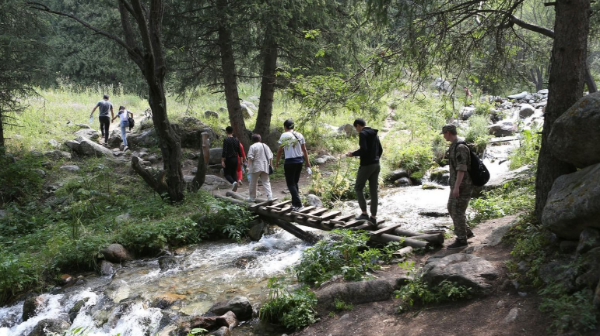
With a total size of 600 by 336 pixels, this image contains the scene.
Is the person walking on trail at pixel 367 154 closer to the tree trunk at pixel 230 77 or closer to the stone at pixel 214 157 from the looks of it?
the tree trunk at pixel 230 77

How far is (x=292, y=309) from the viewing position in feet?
18.7

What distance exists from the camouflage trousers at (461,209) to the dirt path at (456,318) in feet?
2.29

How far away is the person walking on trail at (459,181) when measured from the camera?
6230mm

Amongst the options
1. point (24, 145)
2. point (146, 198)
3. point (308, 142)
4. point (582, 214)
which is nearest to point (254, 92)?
point (308, 142)

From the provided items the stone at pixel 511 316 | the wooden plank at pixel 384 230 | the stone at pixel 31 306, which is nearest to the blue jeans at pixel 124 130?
the stone at pixel 31 306

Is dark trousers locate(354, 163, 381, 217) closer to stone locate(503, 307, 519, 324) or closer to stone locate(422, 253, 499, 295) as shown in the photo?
stone locate(422, 253, 499, 295)

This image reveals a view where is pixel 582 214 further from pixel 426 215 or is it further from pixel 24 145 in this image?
pixel 24 145

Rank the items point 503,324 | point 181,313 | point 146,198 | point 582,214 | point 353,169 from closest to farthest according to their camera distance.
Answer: point 503,324 → point 582,214 → point 181,313 → point 146,198 → point 353,169

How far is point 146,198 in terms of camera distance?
11930 mm

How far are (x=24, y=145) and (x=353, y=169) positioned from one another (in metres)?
11.7

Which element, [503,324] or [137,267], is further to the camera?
[137,267]

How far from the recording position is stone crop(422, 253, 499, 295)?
4844mm

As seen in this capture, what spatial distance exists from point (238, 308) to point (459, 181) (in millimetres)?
3671

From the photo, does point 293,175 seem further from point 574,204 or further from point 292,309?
point 574,204
